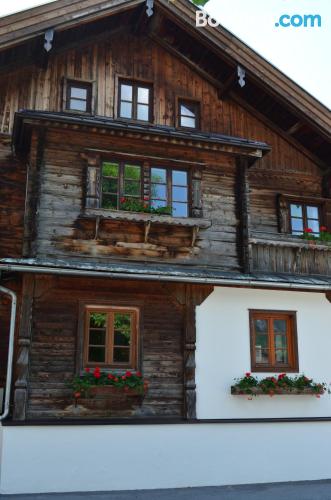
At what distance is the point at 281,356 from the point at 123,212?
4.39 m

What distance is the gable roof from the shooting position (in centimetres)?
1148

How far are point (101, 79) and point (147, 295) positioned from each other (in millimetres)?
5098

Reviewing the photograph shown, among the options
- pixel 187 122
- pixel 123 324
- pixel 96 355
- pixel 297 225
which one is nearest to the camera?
pixel 96 355

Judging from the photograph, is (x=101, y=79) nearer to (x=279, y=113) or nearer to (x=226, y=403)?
(x=279, y=113)

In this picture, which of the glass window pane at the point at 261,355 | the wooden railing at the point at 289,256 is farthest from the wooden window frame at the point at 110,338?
the wooden railing at the point at 289,256

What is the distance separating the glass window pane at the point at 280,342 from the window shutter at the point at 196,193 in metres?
3.02

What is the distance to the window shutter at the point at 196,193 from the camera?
37.1 ft

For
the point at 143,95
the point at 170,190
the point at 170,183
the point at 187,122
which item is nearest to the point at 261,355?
the point at 170,190

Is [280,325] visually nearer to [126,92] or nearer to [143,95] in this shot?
[143,95]

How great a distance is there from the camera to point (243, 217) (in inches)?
458

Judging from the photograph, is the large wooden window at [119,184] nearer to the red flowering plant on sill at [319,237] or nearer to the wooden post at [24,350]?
the wooden post at [24,350]

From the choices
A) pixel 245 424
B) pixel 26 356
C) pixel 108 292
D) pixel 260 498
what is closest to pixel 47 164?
pixel 108 292

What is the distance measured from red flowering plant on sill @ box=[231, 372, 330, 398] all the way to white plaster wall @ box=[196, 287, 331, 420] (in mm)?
175

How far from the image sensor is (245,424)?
1030cm
